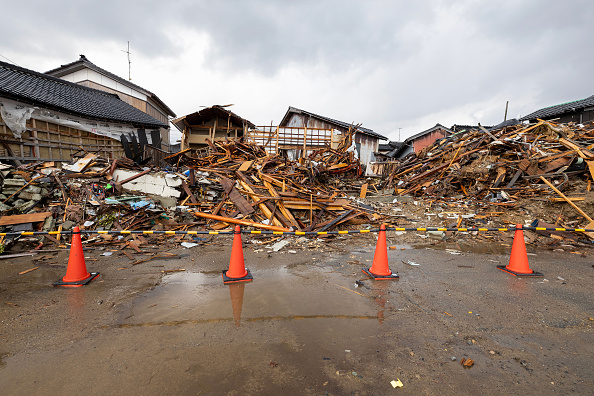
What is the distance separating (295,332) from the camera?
3012 millimetres

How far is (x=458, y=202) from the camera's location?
10.5m

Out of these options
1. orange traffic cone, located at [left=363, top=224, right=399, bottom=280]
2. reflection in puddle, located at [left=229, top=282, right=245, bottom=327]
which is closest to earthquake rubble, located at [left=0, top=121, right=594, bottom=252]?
orange traffic cone, located at [left=363, top=224, right=399, bottom=280]

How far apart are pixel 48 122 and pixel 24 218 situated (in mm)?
7785

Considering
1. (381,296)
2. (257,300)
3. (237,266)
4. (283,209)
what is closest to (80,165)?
(283,209)

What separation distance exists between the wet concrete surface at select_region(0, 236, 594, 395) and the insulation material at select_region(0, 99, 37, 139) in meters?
8.14

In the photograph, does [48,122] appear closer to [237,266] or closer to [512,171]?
[237,266]

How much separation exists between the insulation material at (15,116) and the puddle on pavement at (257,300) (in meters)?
10.7

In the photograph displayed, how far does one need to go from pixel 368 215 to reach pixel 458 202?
162 inches

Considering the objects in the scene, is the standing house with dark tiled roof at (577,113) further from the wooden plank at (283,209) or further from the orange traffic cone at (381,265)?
the orange traffic cone at (381,265)

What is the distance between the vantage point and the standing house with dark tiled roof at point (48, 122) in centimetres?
1009

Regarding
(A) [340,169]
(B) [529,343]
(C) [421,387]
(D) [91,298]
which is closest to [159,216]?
(D) [91,298]

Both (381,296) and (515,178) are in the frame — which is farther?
(515,178)

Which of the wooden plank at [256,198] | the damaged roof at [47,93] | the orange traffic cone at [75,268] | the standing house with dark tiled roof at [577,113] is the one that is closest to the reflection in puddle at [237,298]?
the orange traffic cone at [75,268]

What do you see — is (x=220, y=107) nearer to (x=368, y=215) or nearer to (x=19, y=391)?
(x=368, y=215)
